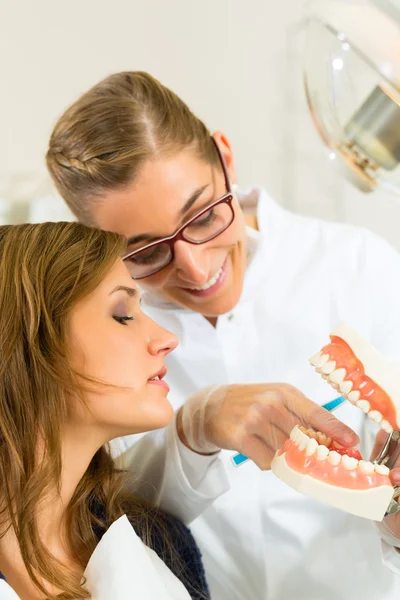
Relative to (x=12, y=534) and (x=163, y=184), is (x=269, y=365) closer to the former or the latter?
(x=163, y=184)

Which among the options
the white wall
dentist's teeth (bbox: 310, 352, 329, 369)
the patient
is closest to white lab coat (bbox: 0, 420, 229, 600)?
the patient

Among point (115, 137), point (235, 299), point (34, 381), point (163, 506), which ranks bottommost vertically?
point (163, 506)

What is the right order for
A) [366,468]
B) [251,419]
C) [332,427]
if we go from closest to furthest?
[366,468] < [332,427] < [251,419]

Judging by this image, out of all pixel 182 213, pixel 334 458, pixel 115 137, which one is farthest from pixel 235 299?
pixel 334 458

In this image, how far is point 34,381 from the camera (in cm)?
83

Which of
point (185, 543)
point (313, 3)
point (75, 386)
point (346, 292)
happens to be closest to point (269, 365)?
point (346, 292)

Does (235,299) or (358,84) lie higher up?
(358,84)

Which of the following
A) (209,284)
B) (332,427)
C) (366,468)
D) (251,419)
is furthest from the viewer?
(209,284)

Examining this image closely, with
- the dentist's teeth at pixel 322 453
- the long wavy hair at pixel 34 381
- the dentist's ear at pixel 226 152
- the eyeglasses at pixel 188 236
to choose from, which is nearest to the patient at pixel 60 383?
the long wavy hair at pixel 34 381

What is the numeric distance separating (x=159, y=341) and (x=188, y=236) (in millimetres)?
195

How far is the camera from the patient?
83 centimetres

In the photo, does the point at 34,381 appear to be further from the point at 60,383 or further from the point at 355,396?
the point at 355,396

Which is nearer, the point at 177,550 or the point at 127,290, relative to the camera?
the point at 127,290

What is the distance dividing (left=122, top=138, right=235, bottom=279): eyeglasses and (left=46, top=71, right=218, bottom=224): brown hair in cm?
9
